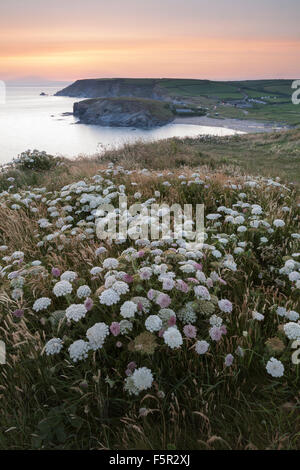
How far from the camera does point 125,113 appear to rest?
134m

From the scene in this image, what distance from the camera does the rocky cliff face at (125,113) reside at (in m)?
126

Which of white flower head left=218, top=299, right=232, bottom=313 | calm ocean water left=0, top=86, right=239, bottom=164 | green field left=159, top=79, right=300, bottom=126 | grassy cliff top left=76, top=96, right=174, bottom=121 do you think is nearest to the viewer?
white flower head left=218, top=299, right=232, bottom=313

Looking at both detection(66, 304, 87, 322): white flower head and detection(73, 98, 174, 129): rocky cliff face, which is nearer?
detection(66, 304, 87, 322): white flower head

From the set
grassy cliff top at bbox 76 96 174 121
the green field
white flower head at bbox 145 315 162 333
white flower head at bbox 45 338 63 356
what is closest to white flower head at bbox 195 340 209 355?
white flower head at bbox 145 315 162 333

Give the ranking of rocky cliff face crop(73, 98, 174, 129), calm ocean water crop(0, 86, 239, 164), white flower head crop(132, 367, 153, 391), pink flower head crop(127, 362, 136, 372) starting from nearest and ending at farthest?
1. white flower head crop(132, 367, 153, 391)
2. pink flower head crop(127, 362, 136, 372)
3. calm ocean water crop(0, 86, 239, 164)
4. rocky cliff face crop(73, 98, 174, 129)

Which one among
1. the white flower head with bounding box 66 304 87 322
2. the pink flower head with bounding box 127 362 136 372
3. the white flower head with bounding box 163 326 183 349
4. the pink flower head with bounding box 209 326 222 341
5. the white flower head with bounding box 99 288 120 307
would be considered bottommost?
the pink flower head with bounding box 127 362 136 372

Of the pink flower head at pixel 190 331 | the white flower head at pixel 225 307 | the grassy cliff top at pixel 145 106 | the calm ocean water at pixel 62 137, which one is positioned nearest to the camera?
the pink flower head at pixel 190 331

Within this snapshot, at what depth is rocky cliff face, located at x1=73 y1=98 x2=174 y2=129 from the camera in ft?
413

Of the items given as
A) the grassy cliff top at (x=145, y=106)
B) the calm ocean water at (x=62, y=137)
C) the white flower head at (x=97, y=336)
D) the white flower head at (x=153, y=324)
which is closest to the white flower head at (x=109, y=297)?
the white flower head at (x=97, y=336)

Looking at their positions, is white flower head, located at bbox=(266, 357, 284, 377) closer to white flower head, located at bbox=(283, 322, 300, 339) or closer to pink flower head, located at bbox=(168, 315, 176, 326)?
white flower head, located at bbox=(283, 322, 300, 339)

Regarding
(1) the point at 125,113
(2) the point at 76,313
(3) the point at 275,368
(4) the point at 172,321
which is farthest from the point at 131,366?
(1) the point at 125,113

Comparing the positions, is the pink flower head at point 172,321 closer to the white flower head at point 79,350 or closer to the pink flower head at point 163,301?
the pink flower head at point 163,301

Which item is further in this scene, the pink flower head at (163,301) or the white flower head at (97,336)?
the pink flower head at (163,301)

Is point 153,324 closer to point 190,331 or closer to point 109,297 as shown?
point 190,331
